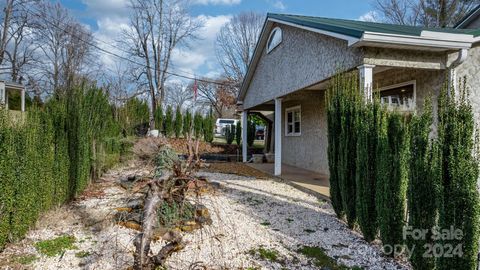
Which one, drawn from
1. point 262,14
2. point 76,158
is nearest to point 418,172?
point 76,158

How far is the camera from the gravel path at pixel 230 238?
3607 mm

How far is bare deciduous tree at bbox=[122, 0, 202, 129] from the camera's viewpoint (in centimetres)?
2734

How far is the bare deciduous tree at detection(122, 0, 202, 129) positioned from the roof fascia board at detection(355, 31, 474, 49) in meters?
23.6

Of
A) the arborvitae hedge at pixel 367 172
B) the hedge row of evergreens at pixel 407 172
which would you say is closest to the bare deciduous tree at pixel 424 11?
the hedge row of evergreens at pixel 407 172

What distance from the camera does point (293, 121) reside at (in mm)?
12953

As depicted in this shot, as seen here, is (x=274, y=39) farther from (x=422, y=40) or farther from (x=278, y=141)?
(x=422, y=40)

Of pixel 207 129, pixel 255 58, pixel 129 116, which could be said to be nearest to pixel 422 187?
pixel 255 58

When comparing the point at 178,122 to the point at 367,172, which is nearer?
the point at 367,172

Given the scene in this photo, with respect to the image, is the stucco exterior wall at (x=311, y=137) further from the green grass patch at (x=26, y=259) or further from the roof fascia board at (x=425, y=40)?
the green grass patch at (x=26, y=259)

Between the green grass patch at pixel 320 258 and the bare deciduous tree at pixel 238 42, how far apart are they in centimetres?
2919

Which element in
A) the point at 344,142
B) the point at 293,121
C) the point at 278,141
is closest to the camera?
the point at 344,142

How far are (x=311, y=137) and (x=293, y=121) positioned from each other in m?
2.00

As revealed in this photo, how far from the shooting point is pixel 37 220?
15.9 feet

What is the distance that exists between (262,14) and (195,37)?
831 centimetres
